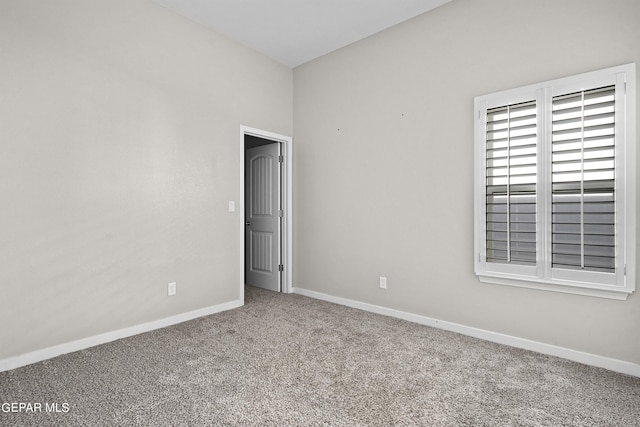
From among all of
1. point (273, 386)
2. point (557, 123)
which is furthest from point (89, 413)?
point (557, 123)

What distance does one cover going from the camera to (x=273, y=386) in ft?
6.89

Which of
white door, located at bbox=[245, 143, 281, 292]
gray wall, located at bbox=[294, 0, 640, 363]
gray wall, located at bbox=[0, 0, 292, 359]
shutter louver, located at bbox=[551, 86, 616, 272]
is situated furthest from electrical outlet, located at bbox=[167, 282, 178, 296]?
shutter louver, located at bbox=[551, 86, 616, 272]

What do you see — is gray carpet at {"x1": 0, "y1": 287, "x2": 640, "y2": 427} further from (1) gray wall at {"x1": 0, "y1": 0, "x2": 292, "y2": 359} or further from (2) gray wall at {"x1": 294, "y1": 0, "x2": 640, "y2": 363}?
(1) gray wall at {"x1": 0, "y1": 0, "x2": 292, "y2": 359}

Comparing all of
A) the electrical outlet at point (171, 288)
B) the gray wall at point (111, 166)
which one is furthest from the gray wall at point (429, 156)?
the electrical outlet at point (171, 288)

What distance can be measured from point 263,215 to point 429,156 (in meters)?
2.46

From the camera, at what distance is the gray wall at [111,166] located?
2389 millimetres

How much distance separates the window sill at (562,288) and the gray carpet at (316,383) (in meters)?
0.52

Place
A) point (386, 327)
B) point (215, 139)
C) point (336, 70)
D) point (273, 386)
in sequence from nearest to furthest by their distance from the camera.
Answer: point (273, 386) < point (386, 327) < point (215, 139) < point (336, 70)

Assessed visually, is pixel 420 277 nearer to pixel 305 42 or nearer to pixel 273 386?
pixel 273 386

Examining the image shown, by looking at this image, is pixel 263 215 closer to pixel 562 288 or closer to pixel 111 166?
pixel 111 166

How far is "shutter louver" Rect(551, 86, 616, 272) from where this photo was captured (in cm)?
232

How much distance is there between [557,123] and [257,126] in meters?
2.99

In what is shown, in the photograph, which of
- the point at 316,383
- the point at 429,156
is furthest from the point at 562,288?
the point at 316,383

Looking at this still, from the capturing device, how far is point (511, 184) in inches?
107
